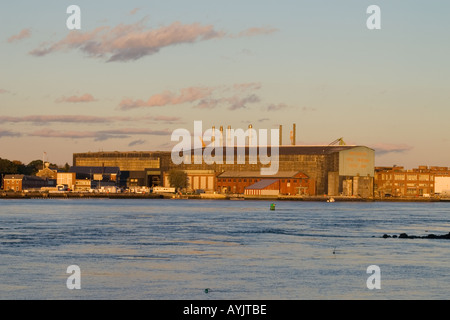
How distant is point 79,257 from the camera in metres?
36.7

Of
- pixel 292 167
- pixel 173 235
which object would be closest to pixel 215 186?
pixel 292 167

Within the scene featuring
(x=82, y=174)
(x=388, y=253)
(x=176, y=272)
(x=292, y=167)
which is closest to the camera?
(x=176, y=272)

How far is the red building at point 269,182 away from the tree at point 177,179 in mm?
6925

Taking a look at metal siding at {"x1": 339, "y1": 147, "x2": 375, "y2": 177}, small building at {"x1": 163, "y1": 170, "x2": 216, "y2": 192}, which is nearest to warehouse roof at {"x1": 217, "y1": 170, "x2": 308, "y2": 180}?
small building at {"x1": 163, "y1": 170, "x2": 216, "y2": 192}

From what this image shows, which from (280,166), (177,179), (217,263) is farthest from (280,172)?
(217,263)

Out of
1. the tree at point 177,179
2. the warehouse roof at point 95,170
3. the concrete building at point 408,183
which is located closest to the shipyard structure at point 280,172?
the warehouse roof at point 95,170

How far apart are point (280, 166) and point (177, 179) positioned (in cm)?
2055

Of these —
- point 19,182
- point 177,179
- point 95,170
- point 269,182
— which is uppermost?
point 95,170

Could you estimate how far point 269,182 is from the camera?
155375 millimetres

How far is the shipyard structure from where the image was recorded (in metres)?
150

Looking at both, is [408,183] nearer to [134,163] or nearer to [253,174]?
[253,174]

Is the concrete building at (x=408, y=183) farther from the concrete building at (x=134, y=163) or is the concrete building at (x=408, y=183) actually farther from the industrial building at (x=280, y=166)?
the concrete building at (x=134, y=163)
